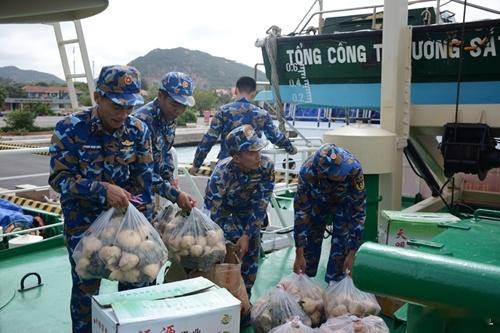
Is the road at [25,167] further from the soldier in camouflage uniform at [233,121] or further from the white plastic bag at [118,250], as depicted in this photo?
the white plastic bag at [118,250]

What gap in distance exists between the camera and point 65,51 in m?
5.49

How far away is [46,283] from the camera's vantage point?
3633 mm

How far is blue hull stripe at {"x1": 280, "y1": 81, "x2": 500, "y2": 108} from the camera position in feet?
13.9

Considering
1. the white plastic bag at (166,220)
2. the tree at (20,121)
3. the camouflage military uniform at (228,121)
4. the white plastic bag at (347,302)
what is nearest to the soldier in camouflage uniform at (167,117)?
the white plastic bag at (166,220)

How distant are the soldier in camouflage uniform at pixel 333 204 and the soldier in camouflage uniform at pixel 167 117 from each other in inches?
30.6

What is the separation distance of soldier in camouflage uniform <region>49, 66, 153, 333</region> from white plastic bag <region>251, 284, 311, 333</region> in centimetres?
75

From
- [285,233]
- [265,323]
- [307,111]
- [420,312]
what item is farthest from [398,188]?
[307,111]

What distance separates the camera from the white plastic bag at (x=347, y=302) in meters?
2.66

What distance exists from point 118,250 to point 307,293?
3.75 ft

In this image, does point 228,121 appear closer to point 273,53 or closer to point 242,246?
point 273,53

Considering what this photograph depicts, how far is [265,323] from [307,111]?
1292 centimetres

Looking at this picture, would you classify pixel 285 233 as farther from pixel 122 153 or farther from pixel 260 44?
pixel 122 153

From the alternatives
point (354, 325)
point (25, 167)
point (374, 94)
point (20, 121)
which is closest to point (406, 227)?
point (354, 325)

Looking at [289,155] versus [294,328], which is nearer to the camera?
[294,328]
